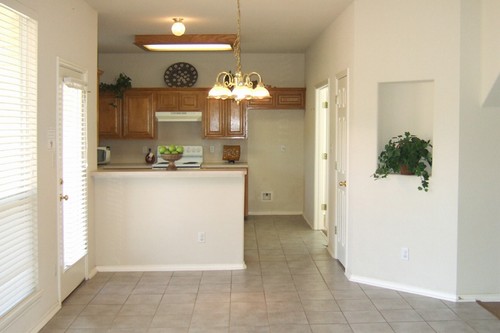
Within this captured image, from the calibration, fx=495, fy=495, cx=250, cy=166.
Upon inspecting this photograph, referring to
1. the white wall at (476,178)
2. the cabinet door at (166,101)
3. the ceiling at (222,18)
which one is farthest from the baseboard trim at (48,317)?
the cabinet door at (166,101)

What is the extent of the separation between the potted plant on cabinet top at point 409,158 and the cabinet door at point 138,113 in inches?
173

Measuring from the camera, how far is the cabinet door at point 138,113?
7922mm

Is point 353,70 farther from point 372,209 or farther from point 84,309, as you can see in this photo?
point 84,309

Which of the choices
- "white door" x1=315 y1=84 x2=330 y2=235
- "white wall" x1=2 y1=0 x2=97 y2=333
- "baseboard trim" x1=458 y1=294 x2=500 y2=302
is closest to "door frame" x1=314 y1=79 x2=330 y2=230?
"white door" x1=315 y1=84 x2=330 y2=235

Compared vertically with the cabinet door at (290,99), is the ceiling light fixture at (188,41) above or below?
above

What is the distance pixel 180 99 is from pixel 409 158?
4463 mm

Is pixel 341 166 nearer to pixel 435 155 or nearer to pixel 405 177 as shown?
pixel 405 177

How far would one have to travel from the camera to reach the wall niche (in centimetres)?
471

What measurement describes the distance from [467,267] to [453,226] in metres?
0.39

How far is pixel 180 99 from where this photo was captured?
7984mm

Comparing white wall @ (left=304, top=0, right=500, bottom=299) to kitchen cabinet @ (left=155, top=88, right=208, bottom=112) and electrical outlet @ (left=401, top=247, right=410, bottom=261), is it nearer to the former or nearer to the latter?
electrical outlet @ (left=401, top=247, right=410, bottom=261)

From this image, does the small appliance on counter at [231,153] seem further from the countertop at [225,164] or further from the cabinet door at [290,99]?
the cabinet door at [290,99]

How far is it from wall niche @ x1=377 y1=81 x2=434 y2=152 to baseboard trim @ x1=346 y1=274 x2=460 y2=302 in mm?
1287

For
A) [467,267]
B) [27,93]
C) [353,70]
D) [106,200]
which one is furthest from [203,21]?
[467,267]
